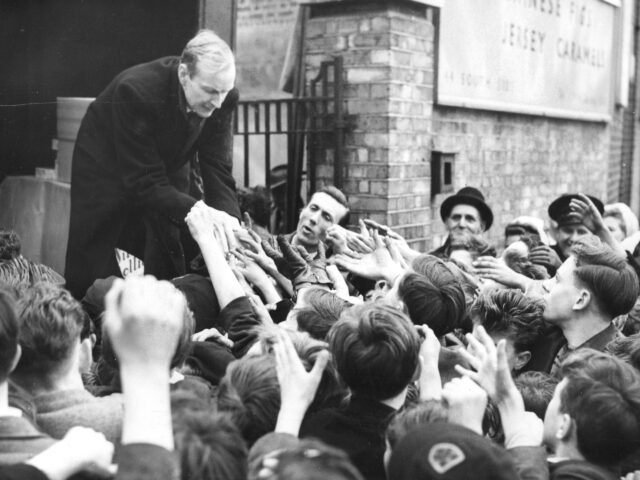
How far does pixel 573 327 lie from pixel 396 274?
0.85 metres

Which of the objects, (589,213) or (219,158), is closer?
(219,158)

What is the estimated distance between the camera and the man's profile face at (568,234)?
19.6 feet

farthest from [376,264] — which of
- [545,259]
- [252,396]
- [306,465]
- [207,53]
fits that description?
[306,465]

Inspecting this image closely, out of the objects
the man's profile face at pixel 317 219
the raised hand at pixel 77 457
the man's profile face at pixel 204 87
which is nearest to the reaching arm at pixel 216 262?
the man's profile face at pixel 204 87

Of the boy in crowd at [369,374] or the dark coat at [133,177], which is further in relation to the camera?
the dark coat at [133,177]

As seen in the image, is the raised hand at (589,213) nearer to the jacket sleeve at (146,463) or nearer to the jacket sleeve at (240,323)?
the jacket sleeve at (240,323)

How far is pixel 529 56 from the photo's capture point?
27.1 ft

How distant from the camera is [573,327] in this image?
3645 mm

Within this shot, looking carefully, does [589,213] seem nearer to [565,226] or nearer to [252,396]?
[565,226]

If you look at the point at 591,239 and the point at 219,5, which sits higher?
the point at 219,5

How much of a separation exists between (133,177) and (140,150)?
0.43ft

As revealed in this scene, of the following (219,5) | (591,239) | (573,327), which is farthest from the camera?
(219,5)

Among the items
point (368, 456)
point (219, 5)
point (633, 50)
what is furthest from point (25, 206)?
point (633, 50)

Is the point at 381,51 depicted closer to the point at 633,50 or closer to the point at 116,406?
the point at 116,406
